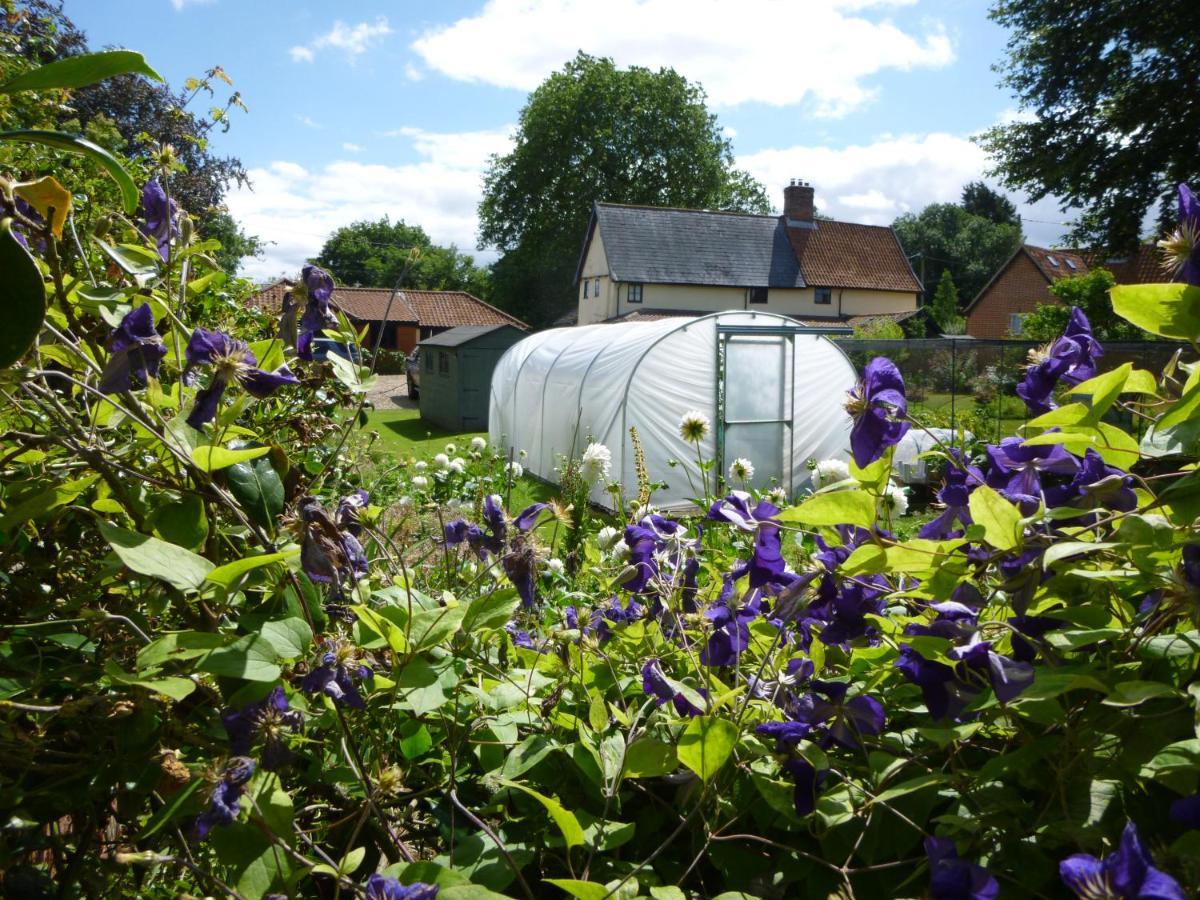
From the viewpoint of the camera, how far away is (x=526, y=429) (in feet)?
47.5

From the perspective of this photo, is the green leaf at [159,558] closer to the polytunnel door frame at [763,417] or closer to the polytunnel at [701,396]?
the polytunnel at [701,396]

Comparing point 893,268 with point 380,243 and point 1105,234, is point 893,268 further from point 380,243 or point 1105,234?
point 380,243

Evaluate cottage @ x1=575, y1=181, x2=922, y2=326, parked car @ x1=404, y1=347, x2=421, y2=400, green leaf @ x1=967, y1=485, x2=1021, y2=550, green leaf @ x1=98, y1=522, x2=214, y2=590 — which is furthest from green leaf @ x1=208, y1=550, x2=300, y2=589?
cottage @ x1=575, y1=181, x2=922, y2=326

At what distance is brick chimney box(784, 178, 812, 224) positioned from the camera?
3997cm

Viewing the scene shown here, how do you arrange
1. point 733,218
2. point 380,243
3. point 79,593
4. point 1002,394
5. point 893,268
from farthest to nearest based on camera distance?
point 380,243
point 893,268
point 733,218
point 1002,394
point 79,593

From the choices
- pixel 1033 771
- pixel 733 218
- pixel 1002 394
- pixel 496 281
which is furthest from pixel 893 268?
pixel 1033 771

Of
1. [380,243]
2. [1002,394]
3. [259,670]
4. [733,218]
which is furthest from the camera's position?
[380,243]

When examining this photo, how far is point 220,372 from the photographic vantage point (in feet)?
3.13

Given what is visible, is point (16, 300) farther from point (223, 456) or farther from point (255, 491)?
point (255, 491)

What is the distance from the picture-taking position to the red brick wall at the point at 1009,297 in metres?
40.9

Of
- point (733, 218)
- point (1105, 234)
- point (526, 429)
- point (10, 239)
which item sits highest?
point (733, 218)

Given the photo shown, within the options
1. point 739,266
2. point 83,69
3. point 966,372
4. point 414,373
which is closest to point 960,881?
point 83,69

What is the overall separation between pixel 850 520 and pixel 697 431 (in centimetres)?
337

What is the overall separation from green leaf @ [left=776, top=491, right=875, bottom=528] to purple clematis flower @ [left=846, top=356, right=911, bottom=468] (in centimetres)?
17
